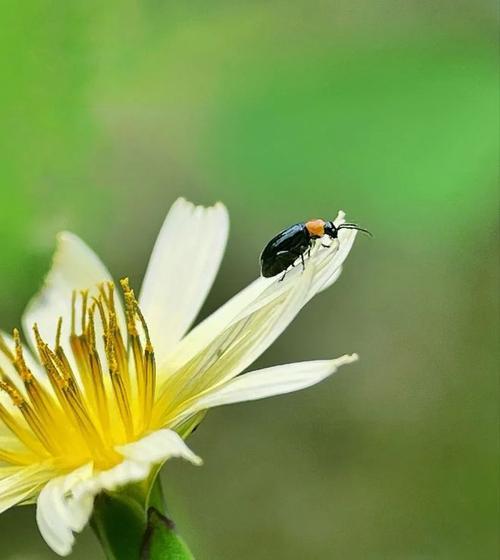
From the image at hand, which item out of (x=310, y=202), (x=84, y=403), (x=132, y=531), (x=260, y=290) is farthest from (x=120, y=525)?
(x=310, y=202)

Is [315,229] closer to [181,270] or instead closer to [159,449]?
[181,270]

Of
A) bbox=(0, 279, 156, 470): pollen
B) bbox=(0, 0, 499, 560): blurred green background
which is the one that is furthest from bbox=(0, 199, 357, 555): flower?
bbox=(0, 0, 499, 560): blurred green background

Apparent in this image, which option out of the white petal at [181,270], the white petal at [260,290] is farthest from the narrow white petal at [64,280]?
the white petal at [260,290]

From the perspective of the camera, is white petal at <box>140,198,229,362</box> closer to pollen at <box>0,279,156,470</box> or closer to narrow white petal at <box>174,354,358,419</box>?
pollen at <box>0,279,156,470</box>

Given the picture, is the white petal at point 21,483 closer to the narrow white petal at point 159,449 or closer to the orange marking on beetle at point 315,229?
the narrow white petal at point 159,449

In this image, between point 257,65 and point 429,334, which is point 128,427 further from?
point 429,334
